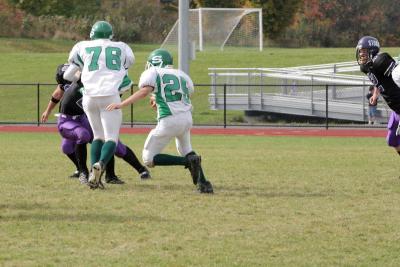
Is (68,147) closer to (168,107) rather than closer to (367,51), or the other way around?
(168,107)

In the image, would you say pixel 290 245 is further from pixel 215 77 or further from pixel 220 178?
pixel 215 77

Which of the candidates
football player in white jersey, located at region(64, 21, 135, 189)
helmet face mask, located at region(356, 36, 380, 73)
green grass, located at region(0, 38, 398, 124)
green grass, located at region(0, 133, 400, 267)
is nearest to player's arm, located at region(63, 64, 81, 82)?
football player in white jersey, located at region(64, 21, 135, 189)

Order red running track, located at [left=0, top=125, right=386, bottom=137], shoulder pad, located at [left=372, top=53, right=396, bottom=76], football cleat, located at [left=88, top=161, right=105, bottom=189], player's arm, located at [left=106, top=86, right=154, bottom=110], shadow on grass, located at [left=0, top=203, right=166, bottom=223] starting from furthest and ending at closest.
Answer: red running track, located at [left=0, top=125, right=386, bottom=137], shoulder pad, located at [left=372, top=53, right=396, bottom=76], football cleat, located at [left=88, top=161, right=105, bottom=189], player's arm, located at [left=106, top=86, right=154, bottom=110], shadow on grass, located at [left=0, top=203, right=166, bottom=223]

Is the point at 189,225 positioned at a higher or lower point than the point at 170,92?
lower

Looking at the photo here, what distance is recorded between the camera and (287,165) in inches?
593

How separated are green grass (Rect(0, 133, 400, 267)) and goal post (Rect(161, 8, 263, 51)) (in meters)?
25.7

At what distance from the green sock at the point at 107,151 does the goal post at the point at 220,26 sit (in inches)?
1130

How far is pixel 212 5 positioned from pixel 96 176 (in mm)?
41058

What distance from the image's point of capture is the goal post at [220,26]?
41.1 meters

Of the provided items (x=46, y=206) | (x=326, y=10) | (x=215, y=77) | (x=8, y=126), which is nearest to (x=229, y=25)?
(x=215, y=77)

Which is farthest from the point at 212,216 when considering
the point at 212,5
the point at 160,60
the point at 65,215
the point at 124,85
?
the point at 212,5

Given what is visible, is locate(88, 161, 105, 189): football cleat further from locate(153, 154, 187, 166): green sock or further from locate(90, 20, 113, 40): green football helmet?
locate(90, 20, 113, 40): green football helmet

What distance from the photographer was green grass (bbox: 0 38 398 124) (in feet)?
111

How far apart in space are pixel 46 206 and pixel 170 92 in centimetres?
195
